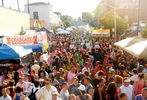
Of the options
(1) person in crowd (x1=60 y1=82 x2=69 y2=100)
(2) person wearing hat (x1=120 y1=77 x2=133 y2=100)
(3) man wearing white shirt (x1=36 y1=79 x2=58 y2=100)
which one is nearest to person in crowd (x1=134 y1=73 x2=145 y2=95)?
(2) person wearing hat (x1=120 y1=77 x2=133 y2=100)

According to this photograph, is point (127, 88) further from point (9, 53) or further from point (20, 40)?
point (20, 40)

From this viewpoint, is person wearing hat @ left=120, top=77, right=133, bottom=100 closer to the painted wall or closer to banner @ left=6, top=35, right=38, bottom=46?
banner @ left=6, top=35, right=38, bottom=46

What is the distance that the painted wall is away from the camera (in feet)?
63.5

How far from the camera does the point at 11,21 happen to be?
2194 centimetres

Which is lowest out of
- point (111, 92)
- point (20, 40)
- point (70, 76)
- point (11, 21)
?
→ point (70, 76)

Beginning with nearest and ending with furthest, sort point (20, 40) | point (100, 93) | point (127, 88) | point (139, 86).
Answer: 1. point (100, 93)
2. point (127, 88)
3. point (139, 86)
4. point (20, 40)

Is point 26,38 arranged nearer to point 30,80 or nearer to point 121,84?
point 30,80

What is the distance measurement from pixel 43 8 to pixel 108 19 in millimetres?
31248

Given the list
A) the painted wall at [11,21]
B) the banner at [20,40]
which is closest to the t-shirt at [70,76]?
the banner at [20,40]

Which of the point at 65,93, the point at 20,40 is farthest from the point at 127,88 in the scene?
the point at 20,40

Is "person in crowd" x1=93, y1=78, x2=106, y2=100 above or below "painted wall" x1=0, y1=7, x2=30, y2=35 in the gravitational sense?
below

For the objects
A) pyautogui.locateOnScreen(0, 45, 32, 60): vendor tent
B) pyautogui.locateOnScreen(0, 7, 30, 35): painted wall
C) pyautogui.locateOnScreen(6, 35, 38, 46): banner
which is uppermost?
pyautogui.locateOnScreen(0, 7, 30, 35): painted wall

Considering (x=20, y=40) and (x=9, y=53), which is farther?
(x=20, y=40)

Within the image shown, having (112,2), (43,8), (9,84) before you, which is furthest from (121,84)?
(112,2)
